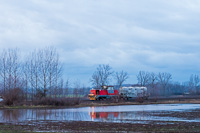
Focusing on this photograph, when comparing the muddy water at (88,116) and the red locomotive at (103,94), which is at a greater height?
the red locomotive at (103,94)

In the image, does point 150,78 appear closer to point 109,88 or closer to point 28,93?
point 109,88

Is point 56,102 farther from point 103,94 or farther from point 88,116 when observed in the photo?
point 88,116

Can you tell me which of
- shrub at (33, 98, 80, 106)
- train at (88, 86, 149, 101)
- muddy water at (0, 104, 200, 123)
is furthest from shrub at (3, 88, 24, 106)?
train at (88, 86, 149, 101)

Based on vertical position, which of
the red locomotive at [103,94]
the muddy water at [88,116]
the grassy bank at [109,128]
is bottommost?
the muddy water at [88,116]

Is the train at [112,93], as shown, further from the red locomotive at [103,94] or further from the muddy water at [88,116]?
the muddy water at [88,116]

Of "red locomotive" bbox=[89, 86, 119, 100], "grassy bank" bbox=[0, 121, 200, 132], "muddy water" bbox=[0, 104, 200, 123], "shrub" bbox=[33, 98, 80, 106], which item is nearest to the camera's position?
"grassy bank" bbox=[0, 121, 200, 132]

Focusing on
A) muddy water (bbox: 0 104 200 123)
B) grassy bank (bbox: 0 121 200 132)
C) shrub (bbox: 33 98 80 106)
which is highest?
shrub (bbox: 33 98 80 106)

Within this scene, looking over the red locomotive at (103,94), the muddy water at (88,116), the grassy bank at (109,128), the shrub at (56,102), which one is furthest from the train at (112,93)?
the grassy bank at (109,128)

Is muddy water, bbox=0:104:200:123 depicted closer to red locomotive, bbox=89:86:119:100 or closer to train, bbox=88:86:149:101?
train, bbox=88:86:149:101

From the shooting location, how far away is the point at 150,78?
125 metres

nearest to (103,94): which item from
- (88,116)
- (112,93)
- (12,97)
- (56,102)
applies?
(112,93)

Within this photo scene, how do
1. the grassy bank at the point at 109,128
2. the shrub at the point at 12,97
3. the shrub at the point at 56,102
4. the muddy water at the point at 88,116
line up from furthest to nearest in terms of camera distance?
the shrub at the point at 56,102, the shrub at the point at 12,97, the muddy water at the point at 88,116, the grassy bank at the point at 109,128

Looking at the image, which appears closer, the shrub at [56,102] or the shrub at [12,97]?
the shrub at [12,97]

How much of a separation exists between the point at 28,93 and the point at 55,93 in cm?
796
